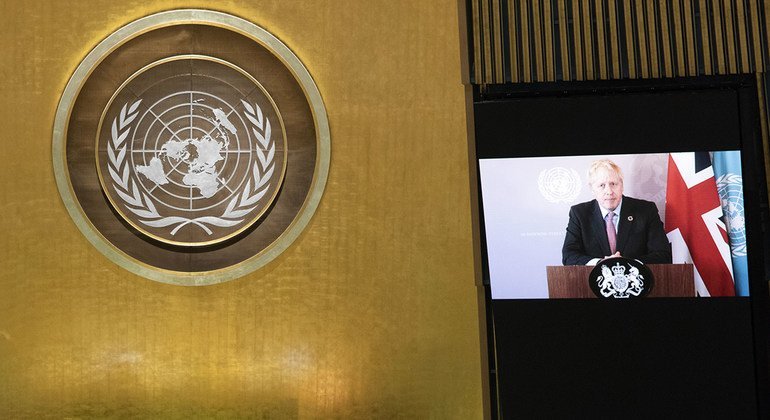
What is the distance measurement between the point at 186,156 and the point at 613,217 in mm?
2237

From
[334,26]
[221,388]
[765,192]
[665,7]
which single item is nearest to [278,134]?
[334,26]

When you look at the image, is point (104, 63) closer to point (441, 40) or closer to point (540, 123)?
point (441, 40)

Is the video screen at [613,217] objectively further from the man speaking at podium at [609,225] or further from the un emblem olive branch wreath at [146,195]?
the un emblem olive branch wreath at [146,195]

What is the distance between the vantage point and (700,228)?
335 centimetres

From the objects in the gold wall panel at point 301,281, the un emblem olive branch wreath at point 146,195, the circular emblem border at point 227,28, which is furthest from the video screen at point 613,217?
the un emblem olive branch wreath at point 146,195

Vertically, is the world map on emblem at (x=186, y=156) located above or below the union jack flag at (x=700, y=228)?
above

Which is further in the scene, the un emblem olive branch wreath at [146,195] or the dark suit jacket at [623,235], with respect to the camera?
the un emblem olive branch wreath at [146,195]

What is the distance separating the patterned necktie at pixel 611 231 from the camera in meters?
3.42

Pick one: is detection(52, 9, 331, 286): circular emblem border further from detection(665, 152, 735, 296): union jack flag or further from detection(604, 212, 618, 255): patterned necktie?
detection(665, 152, 735, 296): union jack flag

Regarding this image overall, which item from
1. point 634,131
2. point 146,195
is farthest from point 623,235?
point 146,195

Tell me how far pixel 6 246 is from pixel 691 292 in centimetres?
354

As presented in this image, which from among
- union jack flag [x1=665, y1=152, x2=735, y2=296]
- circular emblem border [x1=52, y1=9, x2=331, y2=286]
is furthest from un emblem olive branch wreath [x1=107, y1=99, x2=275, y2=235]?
union jack flag [x1=665, y1=152, x2=735, y2=296]

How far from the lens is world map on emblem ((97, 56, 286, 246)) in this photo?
353 cm

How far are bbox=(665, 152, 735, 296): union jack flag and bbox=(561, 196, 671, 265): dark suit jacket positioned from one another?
6cm
